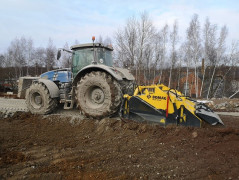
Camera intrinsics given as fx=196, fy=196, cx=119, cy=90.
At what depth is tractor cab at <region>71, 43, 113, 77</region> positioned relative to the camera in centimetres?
613

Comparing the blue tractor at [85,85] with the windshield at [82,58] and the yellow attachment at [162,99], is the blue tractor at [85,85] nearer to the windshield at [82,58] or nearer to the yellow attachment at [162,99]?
the windshield at [82,58]

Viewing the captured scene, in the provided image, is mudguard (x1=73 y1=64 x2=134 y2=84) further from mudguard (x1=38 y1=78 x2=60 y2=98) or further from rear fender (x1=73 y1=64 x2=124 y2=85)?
mudguard (x1=38 y1=78 x2=60 y2=98)

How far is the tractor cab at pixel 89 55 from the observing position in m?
6.13

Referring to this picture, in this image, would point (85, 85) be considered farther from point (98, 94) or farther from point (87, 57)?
point (87, 57)

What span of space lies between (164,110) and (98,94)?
1.90 meters

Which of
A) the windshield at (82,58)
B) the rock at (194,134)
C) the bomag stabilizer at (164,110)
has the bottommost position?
the rock at (194,134)

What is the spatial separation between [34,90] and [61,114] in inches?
51.1

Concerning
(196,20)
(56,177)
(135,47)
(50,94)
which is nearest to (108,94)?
(50,94)

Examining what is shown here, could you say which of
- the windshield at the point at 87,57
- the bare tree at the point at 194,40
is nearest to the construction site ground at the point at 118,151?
the windshield at the point at 87,57

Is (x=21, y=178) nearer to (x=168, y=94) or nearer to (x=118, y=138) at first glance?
(x=118, y=138)

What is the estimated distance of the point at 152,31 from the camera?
770 inches

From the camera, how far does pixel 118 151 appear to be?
3723 mm

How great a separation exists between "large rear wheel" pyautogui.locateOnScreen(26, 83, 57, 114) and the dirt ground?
1.05 meters

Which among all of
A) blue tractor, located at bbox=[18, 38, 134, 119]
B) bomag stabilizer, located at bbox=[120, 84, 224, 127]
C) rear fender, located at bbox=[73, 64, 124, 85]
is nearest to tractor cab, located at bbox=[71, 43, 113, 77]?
blue tractor, located at bbox=[18, 38, 134, 119]
